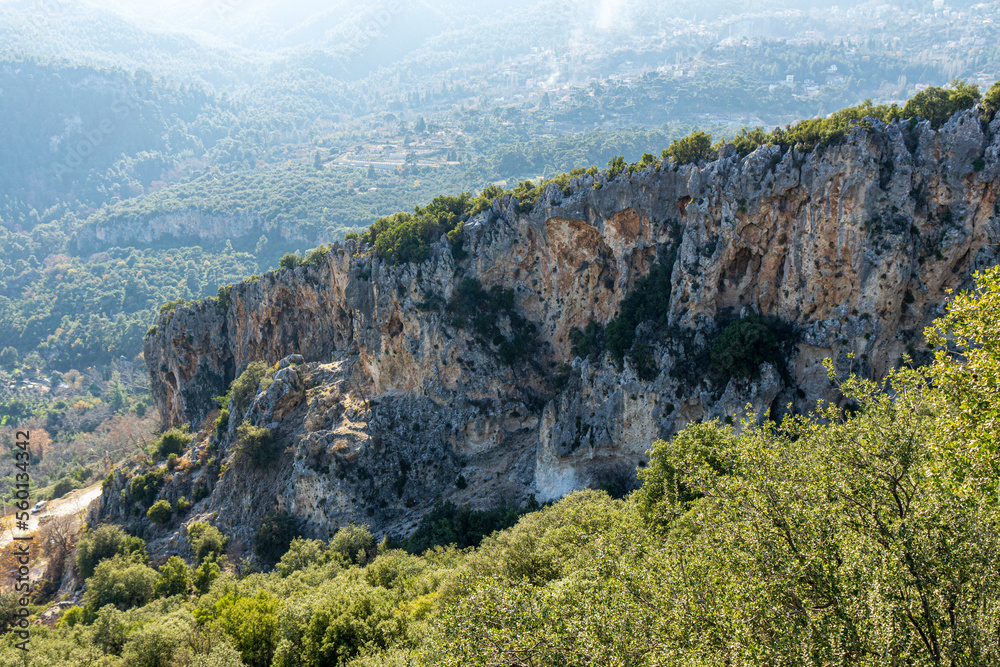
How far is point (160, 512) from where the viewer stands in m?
53.4

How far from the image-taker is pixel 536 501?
43.8 meters

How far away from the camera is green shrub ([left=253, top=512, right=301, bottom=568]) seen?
156ft

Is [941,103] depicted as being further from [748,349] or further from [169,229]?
[169,229]

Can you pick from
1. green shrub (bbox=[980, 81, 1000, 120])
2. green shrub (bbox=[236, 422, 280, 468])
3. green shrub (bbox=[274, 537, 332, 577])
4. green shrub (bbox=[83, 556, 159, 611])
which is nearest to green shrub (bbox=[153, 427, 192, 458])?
green shrub (bbox=[236, 422, 280, 468])

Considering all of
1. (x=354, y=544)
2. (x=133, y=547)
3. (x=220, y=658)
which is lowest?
(x=133, y=547)

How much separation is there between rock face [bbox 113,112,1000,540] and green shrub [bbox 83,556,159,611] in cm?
840

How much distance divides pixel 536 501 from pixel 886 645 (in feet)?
109

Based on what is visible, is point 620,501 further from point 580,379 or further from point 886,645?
point 886,645

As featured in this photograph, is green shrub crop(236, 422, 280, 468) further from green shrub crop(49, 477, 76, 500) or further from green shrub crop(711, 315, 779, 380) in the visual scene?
green shrub crop(49, 477, 76, 500)

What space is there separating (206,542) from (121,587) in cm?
681

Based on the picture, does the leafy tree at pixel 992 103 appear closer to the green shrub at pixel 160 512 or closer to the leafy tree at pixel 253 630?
the leafy tree at pixel 253 630

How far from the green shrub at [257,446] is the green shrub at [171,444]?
46.4ft

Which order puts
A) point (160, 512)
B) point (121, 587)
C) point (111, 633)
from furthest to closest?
point (160, 512), point (121, 587), point (111, 633)

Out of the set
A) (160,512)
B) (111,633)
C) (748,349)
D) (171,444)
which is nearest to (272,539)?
(160,512)
